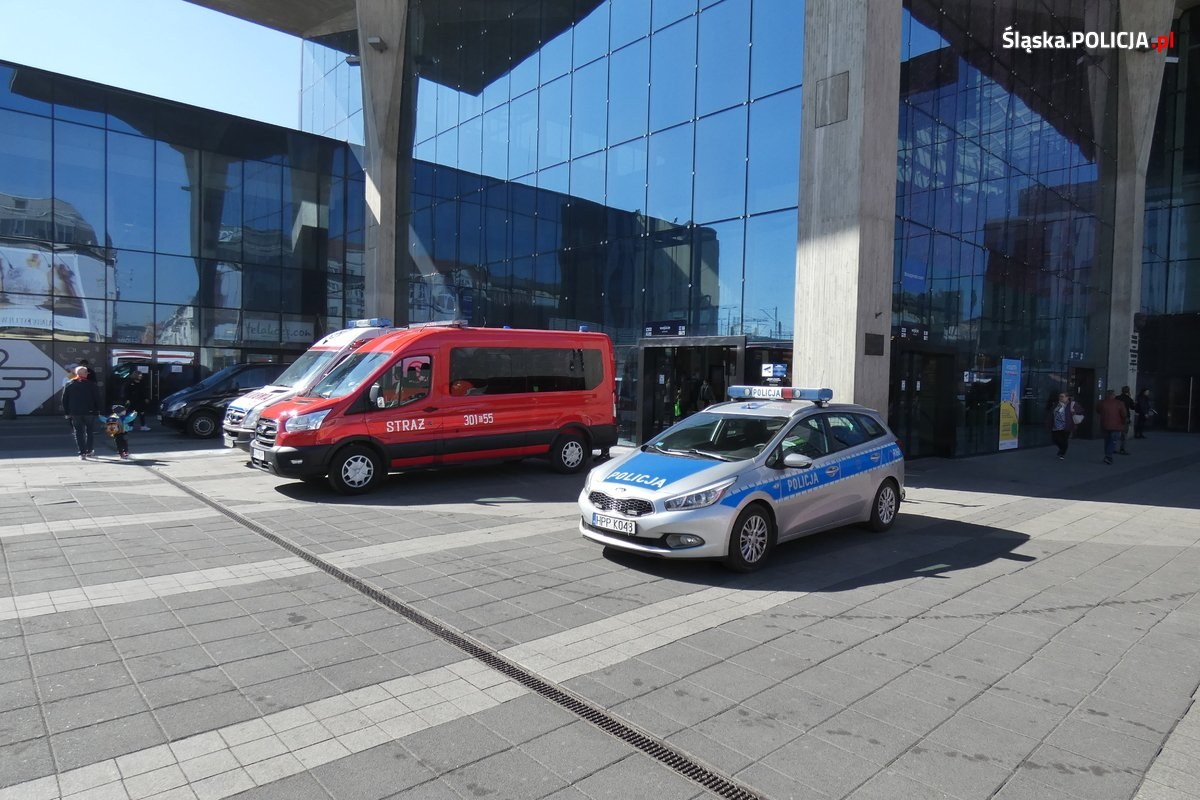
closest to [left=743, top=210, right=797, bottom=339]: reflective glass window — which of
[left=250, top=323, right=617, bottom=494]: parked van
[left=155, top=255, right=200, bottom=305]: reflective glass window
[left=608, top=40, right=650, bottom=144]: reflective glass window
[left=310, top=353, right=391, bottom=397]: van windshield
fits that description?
[left=250, top=323, right=617, bottom=494]: parked van

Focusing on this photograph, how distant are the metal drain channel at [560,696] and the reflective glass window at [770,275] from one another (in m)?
10.2

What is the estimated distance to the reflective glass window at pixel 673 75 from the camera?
52.3ft

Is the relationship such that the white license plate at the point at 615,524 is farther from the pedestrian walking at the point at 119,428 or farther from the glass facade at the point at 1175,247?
the glass facade at the point at 1175,247

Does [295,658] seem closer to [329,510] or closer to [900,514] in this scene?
[329,510]

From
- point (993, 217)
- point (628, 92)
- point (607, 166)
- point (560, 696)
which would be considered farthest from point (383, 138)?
point (560, 696)

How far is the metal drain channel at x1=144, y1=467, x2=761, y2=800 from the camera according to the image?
3.20 m

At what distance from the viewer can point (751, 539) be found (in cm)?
660

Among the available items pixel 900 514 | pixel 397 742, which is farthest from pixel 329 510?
pixel 900 514

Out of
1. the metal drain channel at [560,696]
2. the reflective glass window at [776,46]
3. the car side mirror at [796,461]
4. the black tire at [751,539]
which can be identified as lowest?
the metal drain channel at [560,696]

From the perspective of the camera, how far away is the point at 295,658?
14.6 ft

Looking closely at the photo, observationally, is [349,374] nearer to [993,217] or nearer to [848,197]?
[848,197]

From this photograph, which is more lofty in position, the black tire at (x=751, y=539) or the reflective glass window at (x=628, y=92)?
the reflective glass window at (x=628, y=92)

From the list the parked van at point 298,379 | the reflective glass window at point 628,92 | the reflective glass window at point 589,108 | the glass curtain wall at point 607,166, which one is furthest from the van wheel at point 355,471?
the reflective glass window at point 589,108

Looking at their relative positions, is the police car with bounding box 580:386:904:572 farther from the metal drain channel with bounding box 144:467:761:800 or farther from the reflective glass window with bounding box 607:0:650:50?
the reflective glass window with bounding box 607:0:650:50
